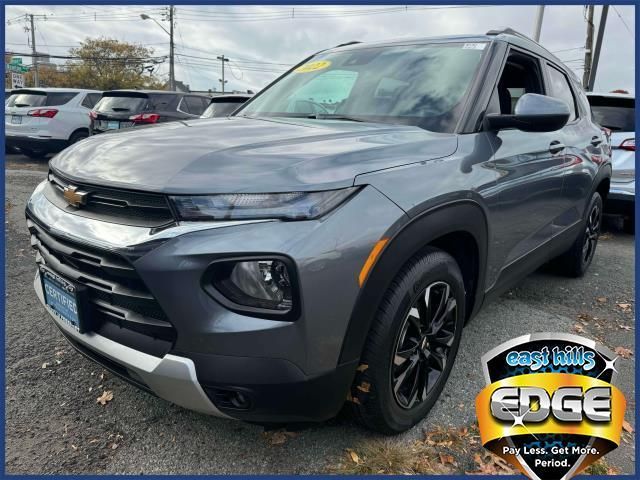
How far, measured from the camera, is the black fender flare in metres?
1.72

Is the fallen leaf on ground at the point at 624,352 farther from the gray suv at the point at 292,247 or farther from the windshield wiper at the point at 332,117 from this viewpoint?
the windshield wiper at the point at 332,117

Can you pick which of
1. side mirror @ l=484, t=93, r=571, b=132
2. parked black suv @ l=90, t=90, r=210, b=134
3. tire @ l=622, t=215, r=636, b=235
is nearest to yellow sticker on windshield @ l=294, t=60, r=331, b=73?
side mirror @ l=484, t=93, r=571, b=132

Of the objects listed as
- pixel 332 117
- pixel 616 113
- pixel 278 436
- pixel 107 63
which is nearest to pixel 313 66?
pixel 332 117

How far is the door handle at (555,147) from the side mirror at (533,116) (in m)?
0.69

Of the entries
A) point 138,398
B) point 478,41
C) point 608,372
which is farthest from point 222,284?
point 478,41

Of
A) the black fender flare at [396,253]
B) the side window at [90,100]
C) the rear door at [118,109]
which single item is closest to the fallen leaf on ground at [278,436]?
the black fender flare at [396,253]

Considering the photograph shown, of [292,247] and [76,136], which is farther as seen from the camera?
[76,136]

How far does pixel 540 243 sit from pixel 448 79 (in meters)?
1.32

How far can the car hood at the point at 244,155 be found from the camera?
167cm

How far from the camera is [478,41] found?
9.16 feet

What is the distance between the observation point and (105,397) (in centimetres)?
242

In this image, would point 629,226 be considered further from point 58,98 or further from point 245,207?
point 58,98

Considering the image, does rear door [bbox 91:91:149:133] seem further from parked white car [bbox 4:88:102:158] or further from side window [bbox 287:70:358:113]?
side window [bbox 287:70:358:113]

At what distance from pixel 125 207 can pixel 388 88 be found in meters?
1.64
